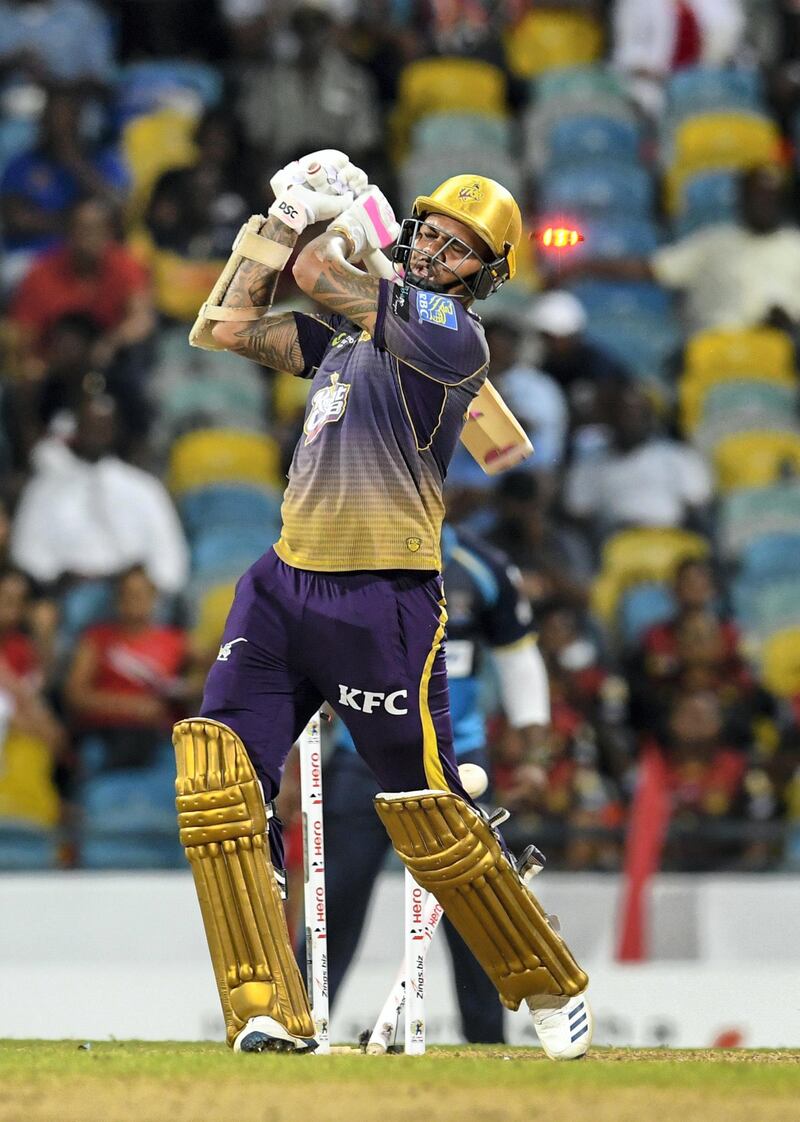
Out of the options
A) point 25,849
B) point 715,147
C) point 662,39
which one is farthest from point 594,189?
point 25,849

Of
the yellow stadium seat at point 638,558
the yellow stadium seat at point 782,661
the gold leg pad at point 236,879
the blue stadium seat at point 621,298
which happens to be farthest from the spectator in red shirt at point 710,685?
the gold leg pad at point 236,879

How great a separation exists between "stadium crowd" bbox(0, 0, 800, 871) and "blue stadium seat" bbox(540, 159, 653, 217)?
0.9 inches

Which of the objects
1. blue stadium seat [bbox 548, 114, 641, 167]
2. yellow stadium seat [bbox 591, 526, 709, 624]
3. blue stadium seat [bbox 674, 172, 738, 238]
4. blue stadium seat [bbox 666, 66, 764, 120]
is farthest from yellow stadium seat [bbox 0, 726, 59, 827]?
blue stadium seat [bbox 666, 66, 764, 120]

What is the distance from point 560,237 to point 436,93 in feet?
30.8

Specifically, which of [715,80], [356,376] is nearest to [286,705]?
[356,376]

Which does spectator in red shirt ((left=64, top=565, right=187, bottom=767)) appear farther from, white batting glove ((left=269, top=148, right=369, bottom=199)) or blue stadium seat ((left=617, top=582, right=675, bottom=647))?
white batting glove ((left=269, top=148, right=369, bottom=199))

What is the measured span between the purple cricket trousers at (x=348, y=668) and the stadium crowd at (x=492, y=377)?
2.49 meters

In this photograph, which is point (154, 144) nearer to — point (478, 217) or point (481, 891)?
point (478, 217)

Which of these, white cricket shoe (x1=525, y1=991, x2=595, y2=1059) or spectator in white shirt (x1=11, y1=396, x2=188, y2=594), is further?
spectator in white shirt (x1=11, y1=396, x2=188, y2=594)

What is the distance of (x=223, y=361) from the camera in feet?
42.9

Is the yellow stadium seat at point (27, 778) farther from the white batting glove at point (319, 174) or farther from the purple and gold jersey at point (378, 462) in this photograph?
the white batting glove at point (319, 174)

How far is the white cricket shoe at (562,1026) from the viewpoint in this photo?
5.77 meters

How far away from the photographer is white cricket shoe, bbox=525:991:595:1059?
5.77 metres

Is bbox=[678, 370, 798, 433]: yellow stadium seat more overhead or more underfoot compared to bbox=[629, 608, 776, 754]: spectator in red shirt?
more overhead
